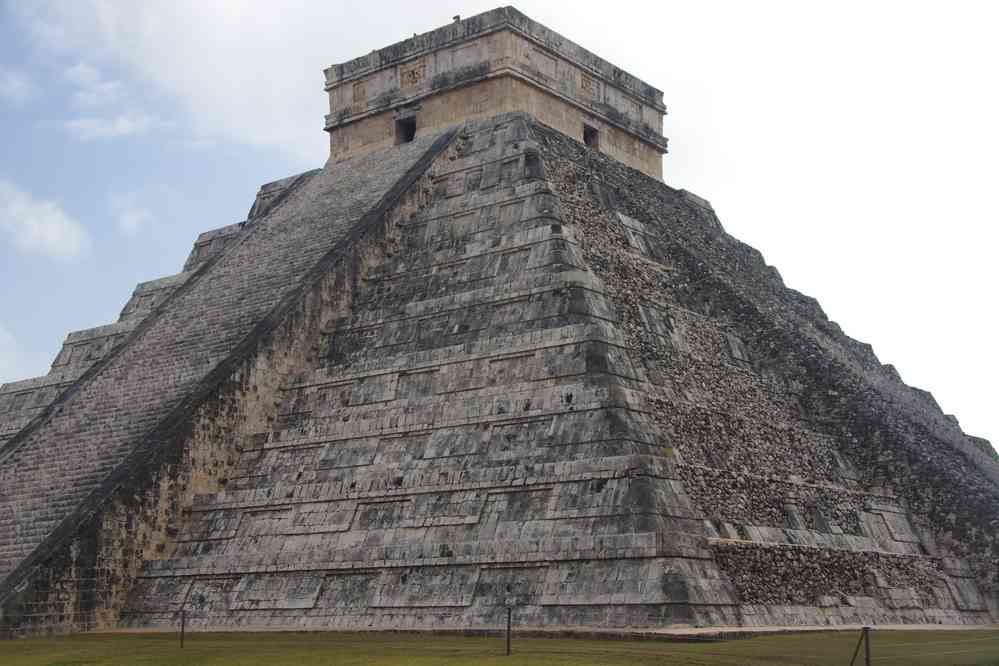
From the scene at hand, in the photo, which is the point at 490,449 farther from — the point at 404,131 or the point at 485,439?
the point at 404,131

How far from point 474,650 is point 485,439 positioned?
14.8 feet

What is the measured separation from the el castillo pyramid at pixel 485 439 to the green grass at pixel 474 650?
97 cm

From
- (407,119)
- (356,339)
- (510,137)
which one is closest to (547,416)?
(356,339)

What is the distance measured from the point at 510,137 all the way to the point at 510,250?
4181 mm

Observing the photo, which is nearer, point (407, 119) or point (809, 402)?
point (809, 402)

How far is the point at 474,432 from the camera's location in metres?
18.8

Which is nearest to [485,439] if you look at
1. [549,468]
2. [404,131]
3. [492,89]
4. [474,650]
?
[549,468]

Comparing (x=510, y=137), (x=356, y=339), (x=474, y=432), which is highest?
(x=510, y=137)

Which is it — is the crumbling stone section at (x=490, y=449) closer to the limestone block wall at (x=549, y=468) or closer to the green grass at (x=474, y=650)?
the limestone block wall at (x=549, y=468)

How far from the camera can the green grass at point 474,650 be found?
526 inches

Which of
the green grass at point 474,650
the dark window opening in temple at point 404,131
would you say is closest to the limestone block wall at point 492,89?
the dark window opening in temple at point 404,131

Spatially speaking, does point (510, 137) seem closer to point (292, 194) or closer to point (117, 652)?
point (292, 194)

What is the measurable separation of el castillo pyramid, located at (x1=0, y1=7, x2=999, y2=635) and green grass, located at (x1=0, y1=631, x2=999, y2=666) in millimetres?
971

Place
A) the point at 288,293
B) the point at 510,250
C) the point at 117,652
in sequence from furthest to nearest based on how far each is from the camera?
the point at 288,293 → the point at 510,250 → the point at 117,652
